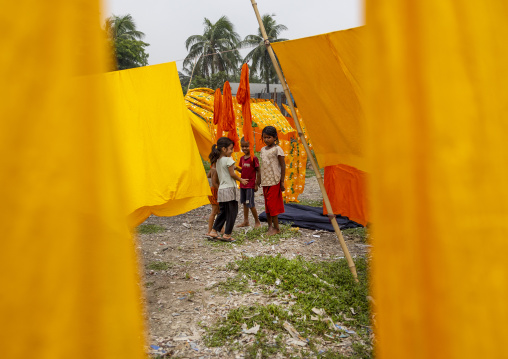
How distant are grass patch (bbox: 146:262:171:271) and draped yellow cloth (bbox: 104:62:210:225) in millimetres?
1010

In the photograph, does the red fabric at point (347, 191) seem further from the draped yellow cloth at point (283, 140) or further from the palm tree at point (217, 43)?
the palm tree at point (217, 43)

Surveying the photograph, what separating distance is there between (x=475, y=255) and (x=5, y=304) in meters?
0.81

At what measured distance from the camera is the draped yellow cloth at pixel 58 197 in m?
0.56

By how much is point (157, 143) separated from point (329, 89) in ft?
5.70

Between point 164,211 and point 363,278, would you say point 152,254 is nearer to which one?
point 164,211

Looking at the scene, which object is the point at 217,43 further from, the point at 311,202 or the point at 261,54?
the point at 311,202

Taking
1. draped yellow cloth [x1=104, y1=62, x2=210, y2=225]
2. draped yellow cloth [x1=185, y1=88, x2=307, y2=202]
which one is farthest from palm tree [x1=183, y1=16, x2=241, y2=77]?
draped yellow cloth [x1=104, y1=62, x2=210, y2=225]

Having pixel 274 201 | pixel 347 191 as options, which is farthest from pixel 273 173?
pixel 347 191

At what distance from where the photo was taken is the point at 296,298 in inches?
121

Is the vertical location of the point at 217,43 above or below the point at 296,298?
above

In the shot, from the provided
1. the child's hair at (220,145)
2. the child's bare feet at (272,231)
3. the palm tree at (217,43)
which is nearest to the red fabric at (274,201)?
the child's bare feet at (272,231)

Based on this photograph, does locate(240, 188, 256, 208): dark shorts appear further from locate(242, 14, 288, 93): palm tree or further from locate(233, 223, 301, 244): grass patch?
locate(242, 14, 288, 93): palm tree

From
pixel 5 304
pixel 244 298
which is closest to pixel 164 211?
pixel 244 298

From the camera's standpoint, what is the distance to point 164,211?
11.1ft
